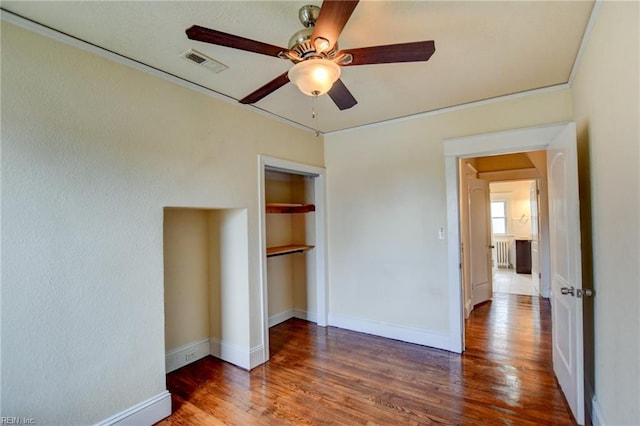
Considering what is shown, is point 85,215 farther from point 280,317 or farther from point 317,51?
point 280,317

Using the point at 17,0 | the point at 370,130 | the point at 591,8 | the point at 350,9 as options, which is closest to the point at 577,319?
the point at 591,8

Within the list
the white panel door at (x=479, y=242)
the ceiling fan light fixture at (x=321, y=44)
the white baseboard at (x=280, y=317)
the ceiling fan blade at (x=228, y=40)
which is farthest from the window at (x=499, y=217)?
the ceiling fan blade at (x=228, y=40)

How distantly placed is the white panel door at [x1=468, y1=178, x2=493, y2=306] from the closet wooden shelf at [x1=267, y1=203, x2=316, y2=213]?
2562 millimetres

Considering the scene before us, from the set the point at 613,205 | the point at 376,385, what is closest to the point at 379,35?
the point at 613,205

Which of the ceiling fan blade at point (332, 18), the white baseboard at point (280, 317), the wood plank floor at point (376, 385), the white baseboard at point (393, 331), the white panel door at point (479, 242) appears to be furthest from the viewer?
the white panel door at point (479, 242)

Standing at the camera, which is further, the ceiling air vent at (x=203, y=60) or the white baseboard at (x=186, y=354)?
the white baseboard at (x=186, y=354)

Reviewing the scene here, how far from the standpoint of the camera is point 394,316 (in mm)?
3529

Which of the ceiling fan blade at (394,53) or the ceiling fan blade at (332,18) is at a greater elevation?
the ceiling fan blade at (332,18)

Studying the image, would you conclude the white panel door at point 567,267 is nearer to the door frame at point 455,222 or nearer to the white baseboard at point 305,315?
the door frame at point 455,222

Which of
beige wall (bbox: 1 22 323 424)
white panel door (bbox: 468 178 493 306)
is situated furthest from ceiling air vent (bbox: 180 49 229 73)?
white panel door (bbox: 468 178 493 306)

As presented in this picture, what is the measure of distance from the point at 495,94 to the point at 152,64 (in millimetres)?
2931

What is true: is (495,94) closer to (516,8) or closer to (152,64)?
(516,8)

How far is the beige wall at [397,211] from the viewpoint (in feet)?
10.3

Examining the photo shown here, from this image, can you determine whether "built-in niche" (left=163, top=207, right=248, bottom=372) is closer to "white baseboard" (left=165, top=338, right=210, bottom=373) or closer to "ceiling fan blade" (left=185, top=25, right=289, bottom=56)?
"white baseboard" (left=165, top=338, right=210, bottom=373)
